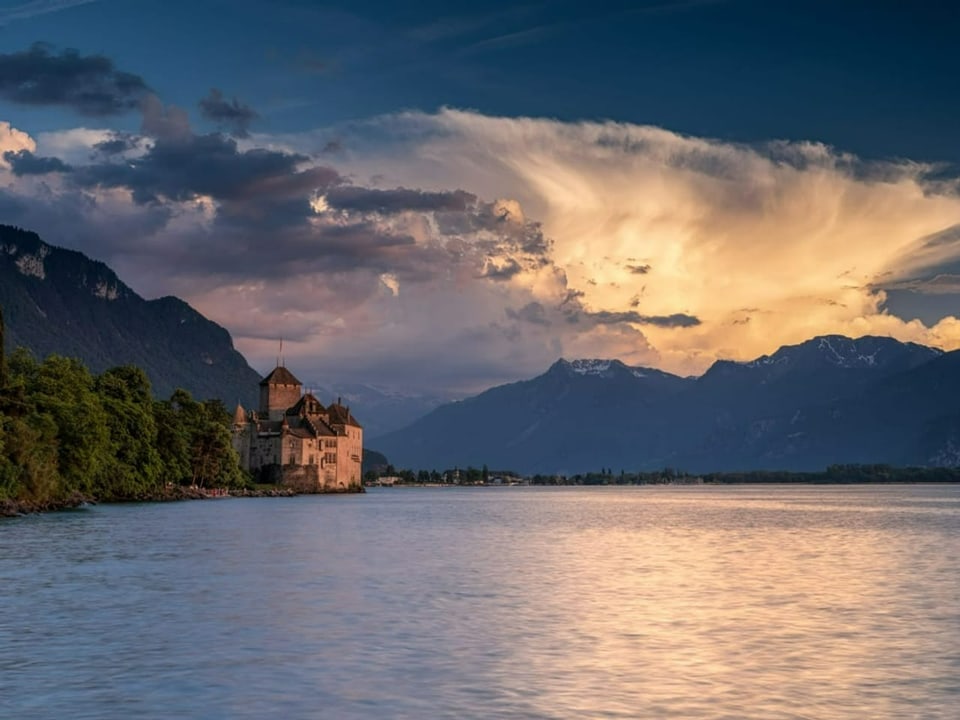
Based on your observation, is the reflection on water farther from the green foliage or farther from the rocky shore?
the green foliage

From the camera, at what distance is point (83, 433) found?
10481cm

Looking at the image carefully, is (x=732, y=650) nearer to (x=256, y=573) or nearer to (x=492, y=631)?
(x=492, y=631)

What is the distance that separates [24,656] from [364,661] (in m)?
8.47

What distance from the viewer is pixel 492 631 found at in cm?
3322

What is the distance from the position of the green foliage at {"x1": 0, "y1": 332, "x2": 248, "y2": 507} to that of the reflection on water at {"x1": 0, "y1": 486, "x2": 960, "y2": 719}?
2902 centimetres

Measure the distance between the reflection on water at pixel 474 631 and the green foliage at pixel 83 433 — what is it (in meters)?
29.0

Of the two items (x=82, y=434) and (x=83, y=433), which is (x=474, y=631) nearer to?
(x=82, y=434)

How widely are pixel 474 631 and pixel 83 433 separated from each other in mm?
80450

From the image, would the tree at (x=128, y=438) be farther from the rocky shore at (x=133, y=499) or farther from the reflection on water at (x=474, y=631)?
the reflection on water at (x=474, y=631)

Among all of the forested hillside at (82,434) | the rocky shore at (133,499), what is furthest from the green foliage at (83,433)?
the rocky shore at (133,499)

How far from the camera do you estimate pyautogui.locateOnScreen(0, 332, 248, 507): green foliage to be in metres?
94.4

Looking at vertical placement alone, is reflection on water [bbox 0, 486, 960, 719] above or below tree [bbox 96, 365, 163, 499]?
below

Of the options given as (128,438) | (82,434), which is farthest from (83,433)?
(128,438)

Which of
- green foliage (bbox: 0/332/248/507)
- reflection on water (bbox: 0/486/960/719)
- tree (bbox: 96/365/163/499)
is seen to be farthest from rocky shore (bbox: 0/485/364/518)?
reflection on water (bbox: 0/486/960/719)
